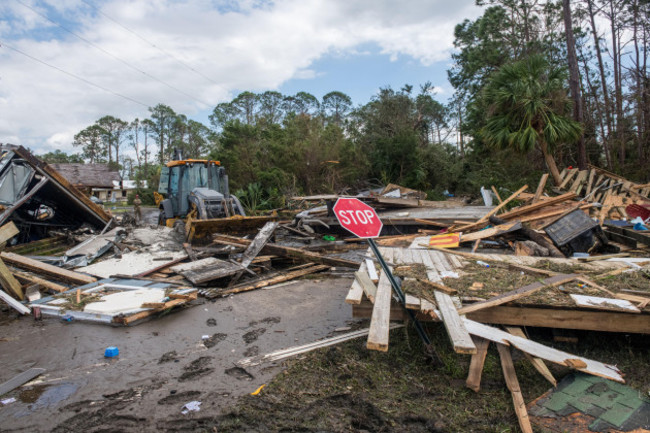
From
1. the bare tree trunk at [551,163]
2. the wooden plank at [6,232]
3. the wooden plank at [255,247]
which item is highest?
the bare tree trunk at [551,163]

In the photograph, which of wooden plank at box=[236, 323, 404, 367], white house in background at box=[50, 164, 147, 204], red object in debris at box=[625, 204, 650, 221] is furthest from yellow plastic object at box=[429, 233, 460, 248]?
white house in background at box=[50, 164, 147, 204]

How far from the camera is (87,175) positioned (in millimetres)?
42250

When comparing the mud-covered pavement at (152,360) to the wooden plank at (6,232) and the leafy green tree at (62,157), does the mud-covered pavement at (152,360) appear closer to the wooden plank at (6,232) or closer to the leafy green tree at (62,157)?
the wooden plank at (6,232)

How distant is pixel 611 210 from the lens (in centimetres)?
1047

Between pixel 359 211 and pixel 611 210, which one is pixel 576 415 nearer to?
pixel 359 211

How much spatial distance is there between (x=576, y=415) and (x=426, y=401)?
3.52 feet

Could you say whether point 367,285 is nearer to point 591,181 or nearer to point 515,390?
point 515,390

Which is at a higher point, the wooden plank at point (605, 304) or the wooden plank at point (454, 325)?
the wooden plank at point (605, 304)

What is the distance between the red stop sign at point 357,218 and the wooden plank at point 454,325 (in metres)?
0.97

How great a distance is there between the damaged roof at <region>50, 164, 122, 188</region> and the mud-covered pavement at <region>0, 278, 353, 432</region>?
38.8 metres

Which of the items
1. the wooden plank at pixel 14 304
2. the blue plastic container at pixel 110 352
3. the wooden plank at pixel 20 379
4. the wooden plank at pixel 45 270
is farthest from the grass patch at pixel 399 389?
the wooden plank at pixel 45 270

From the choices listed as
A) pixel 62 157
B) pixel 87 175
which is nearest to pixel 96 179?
pixel 87 175

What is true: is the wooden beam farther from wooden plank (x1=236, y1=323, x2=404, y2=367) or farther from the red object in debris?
the red object in debris

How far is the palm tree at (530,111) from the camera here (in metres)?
15.2
